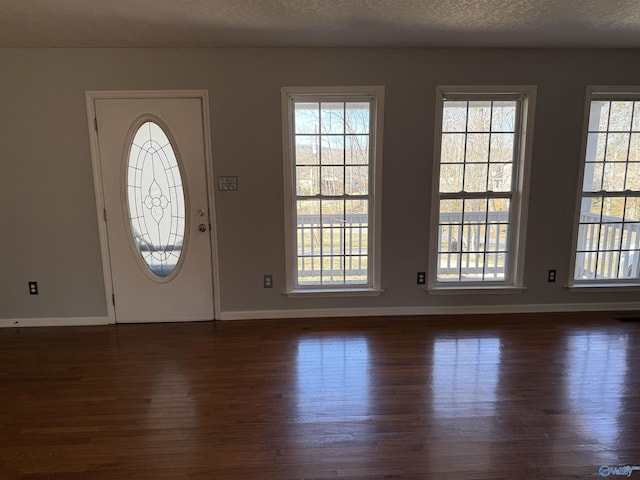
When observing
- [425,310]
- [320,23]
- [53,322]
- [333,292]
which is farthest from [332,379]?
[53,322]

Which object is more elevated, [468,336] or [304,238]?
[304,238]

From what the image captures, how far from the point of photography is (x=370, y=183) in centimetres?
347

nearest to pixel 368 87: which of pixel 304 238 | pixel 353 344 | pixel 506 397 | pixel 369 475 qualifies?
pixel 304 238

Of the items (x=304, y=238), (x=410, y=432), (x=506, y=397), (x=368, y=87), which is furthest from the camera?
(x=304, y=238)

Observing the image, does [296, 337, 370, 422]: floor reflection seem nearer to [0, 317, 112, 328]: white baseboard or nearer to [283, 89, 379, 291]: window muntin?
[283, 89, 379, 291]: window muntin

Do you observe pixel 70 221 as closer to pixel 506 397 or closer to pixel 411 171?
pixel 411 171

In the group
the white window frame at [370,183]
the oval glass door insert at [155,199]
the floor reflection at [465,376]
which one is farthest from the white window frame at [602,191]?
the oval glass door insert at [155,199]

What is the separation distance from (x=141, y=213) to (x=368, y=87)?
7.45 ft

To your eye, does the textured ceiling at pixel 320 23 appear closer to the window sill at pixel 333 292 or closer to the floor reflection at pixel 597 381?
the window sill at pixel 333 292

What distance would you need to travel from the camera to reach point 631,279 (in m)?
3.73

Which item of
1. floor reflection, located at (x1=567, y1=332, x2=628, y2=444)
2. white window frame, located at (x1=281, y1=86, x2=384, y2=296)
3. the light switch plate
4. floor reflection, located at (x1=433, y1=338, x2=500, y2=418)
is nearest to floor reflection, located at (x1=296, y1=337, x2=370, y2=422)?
floor reflection, located at (x1=433, y1=338, x2=500, y2=418)

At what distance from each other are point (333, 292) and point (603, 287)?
261 cm

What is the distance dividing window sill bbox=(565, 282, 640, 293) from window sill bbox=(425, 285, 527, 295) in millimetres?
515

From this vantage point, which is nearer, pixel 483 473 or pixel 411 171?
pixel 483 473
